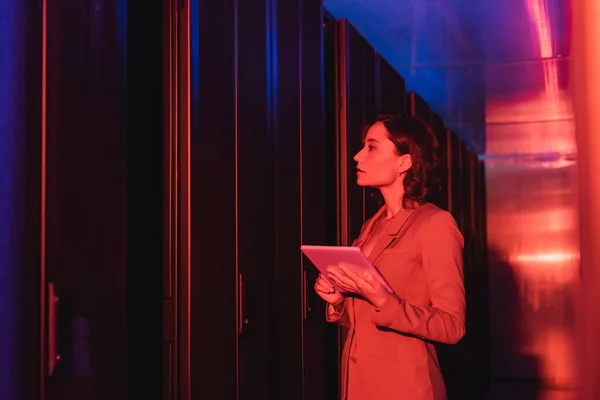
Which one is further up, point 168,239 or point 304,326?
point 168,239

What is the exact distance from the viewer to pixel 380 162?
236cm

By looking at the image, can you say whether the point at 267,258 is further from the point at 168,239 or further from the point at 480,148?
the point at 480,148

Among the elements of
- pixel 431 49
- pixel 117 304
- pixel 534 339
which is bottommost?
pixel 534 339

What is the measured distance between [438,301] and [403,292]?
0.46 feet

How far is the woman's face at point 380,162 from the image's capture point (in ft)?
7.70

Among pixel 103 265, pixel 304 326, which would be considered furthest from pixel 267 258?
pixel 103 265

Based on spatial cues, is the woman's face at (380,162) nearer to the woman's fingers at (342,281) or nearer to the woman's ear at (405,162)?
the woman's ear at (405,162)

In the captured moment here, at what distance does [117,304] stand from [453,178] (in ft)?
16.5

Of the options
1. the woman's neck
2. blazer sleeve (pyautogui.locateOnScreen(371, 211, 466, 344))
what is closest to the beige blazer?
blazer sleeve (pyautogui.locateOnScreen(371, 211, 466, 344))

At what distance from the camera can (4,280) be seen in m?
1.65

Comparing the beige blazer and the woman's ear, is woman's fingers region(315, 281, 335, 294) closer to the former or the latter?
the beige blazer

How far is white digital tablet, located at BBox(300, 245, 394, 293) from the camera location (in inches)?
77.8

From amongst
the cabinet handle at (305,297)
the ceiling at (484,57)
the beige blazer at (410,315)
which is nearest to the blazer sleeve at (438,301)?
the beige blazer at (410,315)

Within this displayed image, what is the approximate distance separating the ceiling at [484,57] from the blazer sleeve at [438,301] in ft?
10.8
